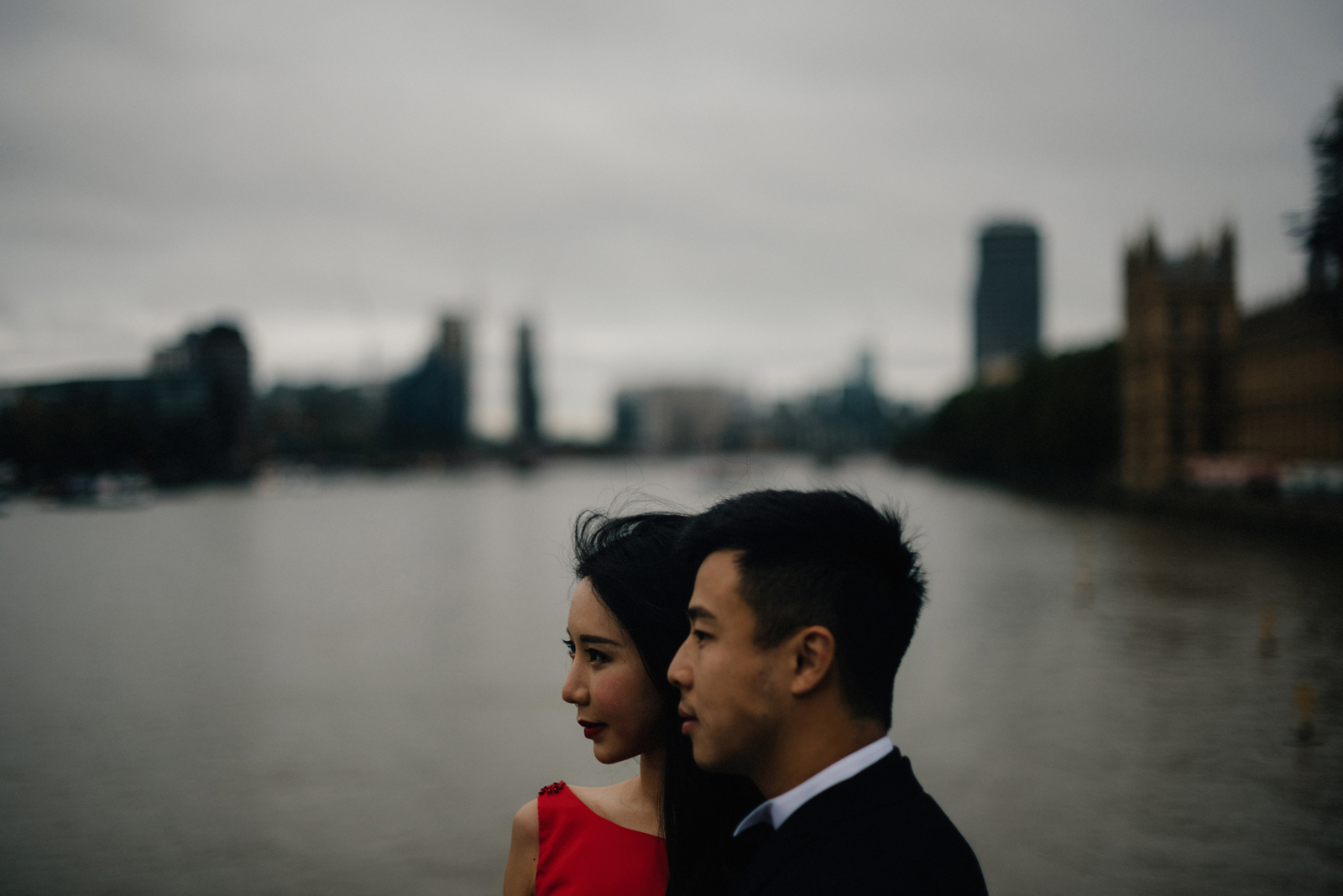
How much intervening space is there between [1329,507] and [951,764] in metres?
36.3

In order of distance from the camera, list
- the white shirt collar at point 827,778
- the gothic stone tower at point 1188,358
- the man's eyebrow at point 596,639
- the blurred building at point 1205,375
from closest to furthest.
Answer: the white shirt collar at point 827,778 → the man's eyebrow at point 596,639 → the blurred building at point 1205,375 → the gothic stone tower at point 1188,358

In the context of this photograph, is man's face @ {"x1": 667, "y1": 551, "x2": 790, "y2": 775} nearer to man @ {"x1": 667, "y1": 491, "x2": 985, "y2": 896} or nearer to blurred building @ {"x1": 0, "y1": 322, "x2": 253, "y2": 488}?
man @ {"x1": 667, "y1": 491, "x2": 985, "y2": 896}

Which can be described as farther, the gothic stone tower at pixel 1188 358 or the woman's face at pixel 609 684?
the gothic stone tower at pixel 1188 358

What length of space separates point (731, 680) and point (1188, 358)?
89641mm

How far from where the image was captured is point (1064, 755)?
13.4 m

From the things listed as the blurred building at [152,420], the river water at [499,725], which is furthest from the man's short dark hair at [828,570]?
the blurred building at [152,420]

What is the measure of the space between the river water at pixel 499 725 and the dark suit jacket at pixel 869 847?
955 millimetres

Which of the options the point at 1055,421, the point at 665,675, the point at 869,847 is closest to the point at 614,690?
the point at 665,675

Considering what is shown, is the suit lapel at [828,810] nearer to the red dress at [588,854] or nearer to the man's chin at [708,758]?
the man's chin at [708,758]

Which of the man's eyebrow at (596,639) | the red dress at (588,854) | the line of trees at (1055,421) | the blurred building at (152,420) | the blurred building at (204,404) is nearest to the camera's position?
the red dress at (588,854)

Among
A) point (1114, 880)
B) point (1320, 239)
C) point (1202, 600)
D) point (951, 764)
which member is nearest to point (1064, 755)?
point (951, 764)

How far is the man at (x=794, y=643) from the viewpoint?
1.87 m

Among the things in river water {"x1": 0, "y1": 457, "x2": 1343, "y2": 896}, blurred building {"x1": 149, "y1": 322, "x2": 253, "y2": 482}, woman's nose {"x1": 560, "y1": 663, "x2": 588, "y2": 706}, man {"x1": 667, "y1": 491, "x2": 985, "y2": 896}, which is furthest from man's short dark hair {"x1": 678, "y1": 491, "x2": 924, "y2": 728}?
blurred building {"x1": 149, "y1": 322, "x2": 253, "y2": 482}

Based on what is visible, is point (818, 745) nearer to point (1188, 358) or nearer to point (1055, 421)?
point (1188, 358)
